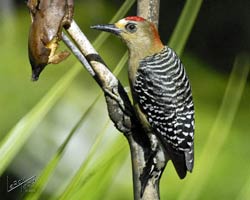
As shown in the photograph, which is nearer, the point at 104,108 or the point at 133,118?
the point at 133,118

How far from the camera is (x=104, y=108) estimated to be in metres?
2.38

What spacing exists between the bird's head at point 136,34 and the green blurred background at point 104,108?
1.43 ft

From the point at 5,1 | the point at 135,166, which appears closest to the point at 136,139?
the point at 135,166

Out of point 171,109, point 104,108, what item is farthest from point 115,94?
point 104,108

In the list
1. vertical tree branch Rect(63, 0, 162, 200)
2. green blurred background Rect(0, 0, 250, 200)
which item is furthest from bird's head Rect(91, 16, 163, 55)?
green blurred background Rect(0, 0, 250, 200)

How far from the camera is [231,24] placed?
8.32 ft

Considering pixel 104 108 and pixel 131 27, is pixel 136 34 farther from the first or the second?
pixel 104 108

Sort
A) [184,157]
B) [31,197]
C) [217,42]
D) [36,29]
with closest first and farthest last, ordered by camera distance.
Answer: [36,29] → [184,157] → [31,197] → [217,42]

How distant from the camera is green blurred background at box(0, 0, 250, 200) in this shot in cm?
224

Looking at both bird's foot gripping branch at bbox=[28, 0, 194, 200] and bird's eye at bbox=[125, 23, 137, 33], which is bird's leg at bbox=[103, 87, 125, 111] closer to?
bird's foot gripping branch at bbox=[28, 0, 194, 200]

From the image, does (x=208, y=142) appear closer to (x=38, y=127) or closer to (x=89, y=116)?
(x=89, y=116)

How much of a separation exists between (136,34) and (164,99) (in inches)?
6.9

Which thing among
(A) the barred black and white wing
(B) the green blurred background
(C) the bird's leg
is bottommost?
(B) the green blurred background

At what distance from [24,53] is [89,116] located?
297 mm
